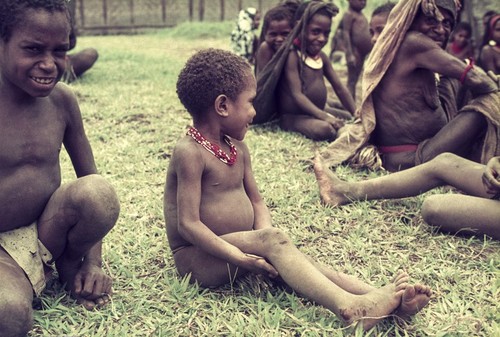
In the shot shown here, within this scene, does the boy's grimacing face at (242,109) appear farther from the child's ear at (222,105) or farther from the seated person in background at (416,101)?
the seated person in background at (416,101)

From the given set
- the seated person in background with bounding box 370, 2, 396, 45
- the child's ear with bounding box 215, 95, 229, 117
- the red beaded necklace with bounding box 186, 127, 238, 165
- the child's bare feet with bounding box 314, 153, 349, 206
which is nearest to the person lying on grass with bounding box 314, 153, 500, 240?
the child's bare feet with bounding box 314, 153, 349, 206

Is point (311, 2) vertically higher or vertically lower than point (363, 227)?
higher

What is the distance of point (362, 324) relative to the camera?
7.23 feet

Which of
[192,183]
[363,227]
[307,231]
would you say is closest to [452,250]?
[363,227]

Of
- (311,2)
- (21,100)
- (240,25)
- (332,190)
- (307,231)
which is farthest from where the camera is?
(240,25)

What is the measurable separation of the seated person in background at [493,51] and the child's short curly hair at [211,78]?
4.46 meters

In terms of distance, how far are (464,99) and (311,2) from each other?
156 cm

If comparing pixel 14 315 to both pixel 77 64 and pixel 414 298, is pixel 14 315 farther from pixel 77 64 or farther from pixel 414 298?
pixel 77 64

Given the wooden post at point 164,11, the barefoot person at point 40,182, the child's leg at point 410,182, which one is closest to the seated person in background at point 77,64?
the child's leg at point 410,182

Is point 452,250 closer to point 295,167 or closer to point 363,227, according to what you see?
point 363,227

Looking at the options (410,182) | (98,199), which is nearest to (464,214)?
(410,182)

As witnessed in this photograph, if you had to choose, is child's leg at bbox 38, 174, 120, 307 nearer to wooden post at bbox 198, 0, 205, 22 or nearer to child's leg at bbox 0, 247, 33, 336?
child's leg at bbox 0, 247, 33, 336

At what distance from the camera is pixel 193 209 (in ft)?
8.11

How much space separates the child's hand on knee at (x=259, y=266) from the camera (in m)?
2.37
